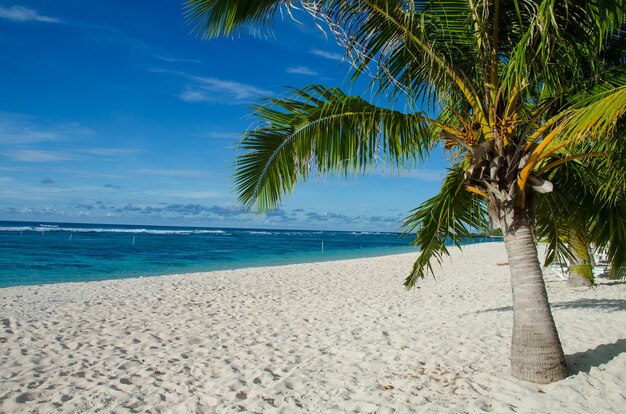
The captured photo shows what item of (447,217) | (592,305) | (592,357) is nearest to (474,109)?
(447,217)

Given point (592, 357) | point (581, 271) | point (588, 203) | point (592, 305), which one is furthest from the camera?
point (581, 271)

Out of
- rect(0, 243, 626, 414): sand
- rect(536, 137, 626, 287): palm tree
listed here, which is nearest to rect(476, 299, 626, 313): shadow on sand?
rect(0, 243, 626, 414): sand

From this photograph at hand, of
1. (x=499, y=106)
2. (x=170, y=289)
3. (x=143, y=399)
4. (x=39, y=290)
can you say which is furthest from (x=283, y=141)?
(x=39, y=290)

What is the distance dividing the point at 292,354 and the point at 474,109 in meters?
3.65

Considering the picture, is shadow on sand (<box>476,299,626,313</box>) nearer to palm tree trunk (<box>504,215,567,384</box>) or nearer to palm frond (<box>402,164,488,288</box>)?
palm frond (<box>402,164,488,288</box>)

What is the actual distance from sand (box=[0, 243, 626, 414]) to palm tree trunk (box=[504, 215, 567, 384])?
0.16 meters

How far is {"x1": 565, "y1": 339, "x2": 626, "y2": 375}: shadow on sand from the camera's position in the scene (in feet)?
14.4

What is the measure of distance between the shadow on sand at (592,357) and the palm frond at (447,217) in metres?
1.69

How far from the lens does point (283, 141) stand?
4.38 metres

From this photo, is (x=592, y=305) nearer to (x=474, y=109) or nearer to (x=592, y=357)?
(x=592, y=357)

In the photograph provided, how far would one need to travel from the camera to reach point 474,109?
4121mm

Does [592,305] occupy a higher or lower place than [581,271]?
lower

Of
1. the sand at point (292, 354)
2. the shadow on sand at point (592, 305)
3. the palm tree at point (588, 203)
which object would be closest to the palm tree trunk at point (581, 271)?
the sand at point (292, 354)

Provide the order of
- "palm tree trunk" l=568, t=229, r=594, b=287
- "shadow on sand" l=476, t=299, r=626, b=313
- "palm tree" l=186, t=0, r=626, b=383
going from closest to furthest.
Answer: "palm tree" l=186, t=0, r=626, b=383 < "shadow on sand" l=476, t=299, r=626, b=313 < "palm tree trunk" l=568, t=229, r=594, b=287
